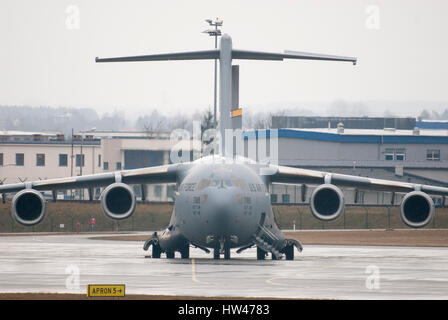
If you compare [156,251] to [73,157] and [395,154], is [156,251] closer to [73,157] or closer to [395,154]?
[395,154]

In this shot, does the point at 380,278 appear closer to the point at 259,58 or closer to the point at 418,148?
the point at 259,58

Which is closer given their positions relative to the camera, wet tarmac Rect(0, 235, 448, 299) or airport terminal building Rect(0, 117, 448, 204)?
wet tarmac Rect(0, 235, 448, 299)

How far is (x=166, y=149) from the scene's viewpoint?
9475 centimetres

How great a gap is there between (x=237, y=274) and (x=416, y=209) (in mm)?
9608

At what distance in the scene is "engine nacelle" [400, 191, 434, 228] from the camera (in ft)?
114

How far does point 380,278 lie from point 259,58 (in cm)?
1076

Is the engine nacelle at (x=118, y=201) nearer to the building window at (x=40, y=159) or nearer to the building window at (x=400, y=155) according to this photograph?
the building window at (x=400, y=155)

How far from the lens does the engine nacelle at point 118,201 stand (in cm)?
3456

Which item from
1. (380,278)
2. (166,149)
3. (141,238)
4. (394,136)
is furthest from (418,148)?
(380,278)

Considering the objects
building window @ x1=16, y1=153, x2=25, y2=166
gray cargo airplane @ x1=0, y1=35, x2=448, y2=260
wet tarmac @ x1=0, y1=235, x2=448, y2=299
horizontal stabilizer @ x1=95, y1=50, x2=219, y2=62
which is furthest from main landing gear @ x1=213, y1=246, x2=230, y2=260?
building window @ x1=16, y1=153, x2=25, y2=166

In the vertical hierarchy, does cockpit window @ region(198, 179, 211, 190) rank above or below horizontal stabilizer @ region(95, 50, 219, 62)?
below

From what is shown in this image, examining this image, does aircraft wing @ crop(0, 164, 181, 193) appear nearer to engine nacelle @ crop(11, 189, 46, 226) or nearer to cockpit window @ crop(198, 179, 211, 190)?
engine nacelle @ crop(11, 189, 46, 226)

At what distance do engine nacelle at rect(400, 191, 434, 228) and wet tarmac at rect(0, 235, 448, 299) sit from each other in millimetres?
1415

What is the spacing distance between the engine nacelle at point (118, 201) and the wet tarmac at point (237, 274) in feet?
5.16
